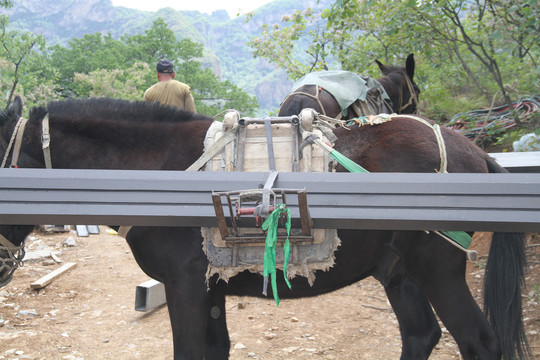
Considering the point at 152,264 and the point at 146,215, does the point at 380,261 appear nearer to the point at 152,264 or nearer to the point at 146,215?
the point at 152,264

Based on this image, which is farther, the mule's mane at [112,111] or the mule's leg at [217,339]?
the mule's leg at [217,339]

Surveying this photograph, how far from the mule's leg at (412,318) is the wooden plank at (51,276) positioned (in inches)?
159

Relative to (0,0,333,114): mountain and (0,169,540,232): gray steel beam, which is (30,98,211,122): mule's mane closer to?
(0,169,540,232): gray steel beam

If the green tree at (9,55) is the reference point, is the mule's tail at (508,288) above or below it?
below

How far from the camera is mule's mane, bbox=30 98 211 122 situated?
2604 millimetres

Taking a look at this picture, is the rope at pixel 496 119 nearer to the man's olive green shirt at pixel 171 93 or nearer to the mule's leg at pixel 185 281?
the man's olive green shirt at pixel 171 93

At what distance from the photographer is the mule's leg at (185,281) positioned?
7.94 feet

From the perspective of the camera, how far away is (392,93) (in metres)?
6.02

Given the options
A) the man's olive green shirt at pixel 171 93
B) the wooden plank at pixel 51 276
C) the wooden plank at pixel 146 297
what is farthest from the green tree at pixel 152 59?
the wooden plank at pixel 146 297

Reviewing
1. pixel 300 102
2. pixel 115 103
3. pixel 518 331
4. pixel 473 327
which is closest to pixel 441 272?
pixel 473 327

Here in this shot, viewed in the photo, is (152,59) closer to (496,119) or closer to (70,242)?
(70,242)

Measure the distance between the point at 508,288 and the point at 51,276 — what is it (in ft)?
16.2

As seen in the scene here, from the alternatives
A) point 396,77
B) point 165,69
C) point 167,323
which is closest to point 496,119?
point 396,77

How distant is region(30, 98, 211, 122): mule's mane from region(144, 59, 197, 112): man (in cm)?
282
